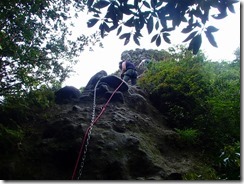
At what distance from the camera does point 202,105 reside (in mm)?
6621

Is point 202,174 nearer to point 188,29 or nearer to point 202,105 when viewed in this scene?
point 202,105

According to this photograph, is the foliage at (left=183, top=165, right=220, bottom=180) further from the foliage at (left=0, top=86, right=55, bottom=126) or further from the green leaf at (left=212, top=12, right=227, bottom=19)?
the foliage at (left=0, top=86, right=55, bottom=126)

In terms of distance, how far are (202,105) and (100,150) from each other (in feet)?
10.8

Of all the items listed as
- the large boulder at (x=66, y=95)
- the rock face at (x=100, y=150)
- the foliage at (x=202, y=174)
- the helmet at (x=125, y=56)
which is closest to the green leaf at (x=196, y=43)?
the rock face at (x=100, y=150)

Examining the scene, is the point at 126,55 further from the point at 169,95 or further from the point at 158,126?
the point at 158,126

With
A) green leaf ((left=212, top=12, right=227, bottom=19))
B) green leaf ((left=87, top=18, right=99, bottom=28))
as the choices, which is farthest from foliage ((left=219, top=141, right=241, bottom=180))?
green leaf ((left=87, top=18, right=99, bottom=28))

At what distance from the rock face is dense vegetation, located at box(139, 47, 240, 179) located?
0.57 metres

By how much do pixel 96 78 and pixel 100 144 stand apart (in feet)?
13.1

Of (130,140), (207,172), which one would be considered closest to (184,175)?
(207,172)

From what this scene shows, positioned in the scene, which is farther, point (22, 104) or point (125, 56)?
point (125, 56)

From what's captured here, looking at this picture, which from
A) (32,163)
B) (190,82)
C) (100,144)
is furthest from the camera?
(190,82)

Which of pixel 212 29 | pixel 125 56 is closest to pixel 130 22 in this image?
pixel 212 29

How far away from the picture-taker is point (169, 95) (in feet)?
24.4

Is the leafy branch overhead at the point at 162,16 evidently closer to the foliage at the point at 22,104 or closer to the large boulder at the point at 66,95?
the foliage at the point at 22,104
